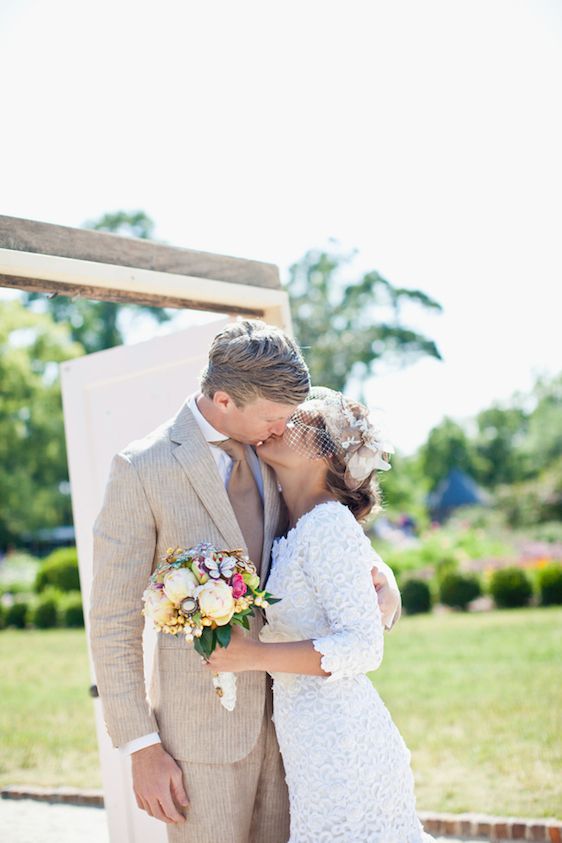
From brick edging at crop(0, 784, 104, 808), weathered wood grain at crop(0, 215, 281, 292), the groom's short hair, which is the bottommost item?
brick edging at crop(0, 784, 104, 808)

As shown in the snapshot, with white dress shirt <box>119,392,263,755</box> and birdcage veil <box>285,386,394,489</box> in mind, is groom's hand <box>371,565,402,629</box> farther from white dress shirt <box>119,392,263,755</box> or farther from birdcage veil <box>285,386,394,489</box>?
white dress shirt <box>119,392,263,755</box>

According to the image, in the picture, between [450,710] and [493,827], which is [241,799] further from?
[450,710]

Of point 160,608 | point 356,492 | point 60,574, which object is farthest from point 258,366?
point 60,574

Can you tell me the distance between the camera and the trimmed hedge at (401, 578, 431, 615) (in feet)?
46.2

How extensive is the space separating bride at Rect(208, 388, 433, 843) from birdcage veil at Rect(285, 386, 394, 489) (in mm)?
32

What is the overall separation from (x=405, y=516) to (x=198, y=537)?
2913 centimetres

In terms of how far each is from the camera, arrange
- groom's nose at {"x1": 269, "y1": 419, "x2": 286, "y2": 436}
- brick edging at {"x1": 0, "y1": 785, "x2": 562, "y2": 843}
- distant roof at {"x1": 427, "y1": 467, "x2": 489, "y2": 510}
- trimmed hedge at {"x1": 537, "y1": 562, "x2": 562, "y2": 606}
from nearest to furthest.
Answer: groom's nose at {"x1": 269, "y1": 419, "x2": 286, "y2": 436} → brick edging at {"x1": 0, "y1": 785, "x2": 562, "y2": 843} → trimmed hedge at {"x1": 537, "y1": 562, "x2": 562, "y2": 606} → distant roof at {"x1": 427, "y1": 467, "x2": 489, "y2": 510}

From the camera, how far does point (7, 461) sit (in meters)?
31.7

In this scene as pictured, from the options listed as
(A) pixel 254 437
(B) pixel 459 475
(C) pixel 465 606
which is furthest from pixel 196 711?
(B) pixel 459 475

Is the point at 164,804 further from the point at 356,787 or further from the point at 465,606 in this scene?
the point at 465,606

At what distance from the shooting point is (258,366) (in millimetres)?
2650

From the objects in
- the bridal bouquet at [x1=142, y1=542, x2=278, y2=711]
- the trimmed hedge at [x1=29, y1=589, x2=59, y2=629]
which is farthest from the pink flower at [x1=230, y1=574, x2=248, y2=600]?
the trimmed hedge at [x1=29, y1=589, x2=59, y2=629]

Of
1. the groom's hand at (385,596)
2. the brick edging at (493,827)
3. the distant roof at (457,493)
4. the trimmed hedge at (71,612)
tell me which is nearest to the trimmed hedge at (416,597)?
the trimmed hedge at (71,612)

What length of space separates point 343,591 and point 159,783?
788 mm
